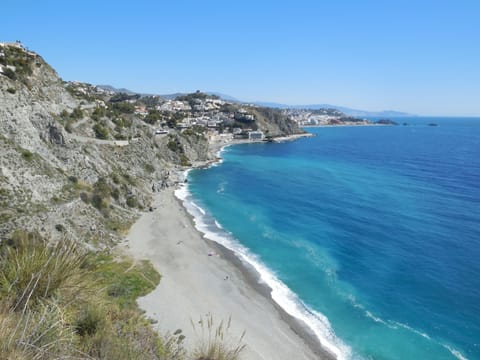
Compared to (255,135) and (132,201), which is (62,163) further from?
(255,135)

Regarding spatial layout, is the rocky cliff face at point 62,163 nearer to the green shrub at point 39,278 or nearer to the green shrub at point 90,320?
the green shrub at point 90,320

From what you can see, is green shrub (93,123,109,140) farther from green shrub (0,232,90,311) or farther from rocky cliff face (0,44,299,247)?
green shrub (0,232,90,311)

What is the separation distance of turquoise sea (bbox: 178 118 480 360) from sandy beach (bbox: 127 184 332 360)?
1.30m

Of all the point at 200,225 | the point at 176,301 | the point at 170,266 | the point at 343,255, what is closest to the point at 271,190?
the point at 200,225

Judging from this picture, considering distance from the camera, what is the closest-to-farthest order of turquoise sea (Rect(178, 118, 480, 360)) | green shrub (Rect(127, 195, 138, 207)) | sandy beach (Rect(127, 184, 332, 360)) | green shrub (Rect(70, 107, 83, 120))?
sandy beach (Rect(127, 184, 332, 360))
turquoise sea (Rect(178, 118, 480, 360))
green shrub (Rect(127, 195, 138, 207))
green shrub (Rect(70, 107, 83, 120))

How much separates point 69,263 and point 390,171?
68681mm

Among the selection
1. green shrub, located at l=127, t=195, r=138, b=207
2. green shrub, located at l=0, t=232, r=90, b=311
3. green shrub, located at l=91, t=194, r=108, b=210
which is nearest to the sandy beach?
green shrub, located at l=91, t=194, r=108, b=210

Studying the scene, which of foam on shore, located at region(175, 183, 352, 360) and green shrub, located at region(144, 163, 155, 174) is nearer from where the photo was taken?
foam on shore, located at region(175, 183, 352, 360)

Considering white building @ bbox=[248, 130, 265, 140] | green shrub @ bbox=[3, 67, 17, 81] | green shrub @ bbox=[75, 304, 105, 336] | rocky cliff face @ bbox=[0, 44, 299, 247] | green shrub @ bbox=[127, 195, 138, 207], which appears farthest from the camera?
white building @ bbox=[248, 130, 265, 140]

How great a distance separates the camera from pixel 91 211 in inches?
1211

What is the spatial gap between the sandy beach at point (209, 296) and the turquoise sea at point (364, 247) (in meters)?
1.30

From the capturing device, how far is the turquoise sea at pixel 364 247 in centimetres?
2008

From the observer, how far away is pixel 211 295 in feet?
76.1

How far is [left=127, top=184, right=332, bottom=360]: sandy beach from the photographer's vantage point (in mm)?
18688
